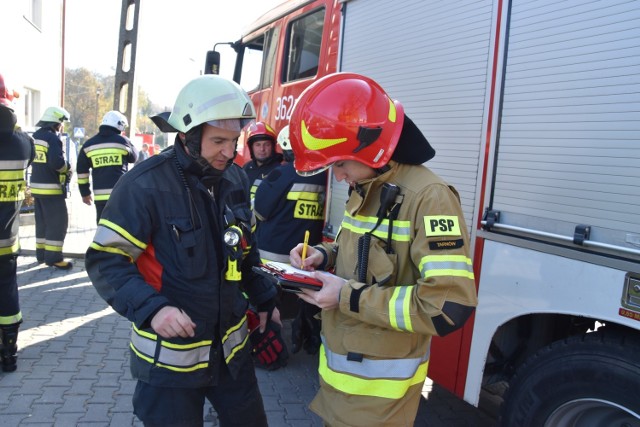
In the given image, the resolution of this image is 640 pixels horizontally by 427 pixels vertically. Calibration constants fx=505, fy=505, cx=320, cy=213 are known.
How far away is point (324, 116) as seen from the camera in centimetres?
166

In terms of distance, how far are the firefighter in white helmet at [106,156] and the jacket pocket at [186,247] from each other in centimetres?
→ 453

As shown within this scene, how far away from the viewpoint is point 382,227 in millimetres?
1733

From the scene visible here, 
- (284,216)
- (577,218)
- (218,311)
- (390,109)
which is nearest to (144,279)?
(218,311)

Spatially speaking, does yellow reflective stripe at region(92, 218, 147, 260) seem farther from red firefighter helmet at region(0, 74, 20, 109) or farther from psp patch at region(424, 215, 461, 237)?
red firefighter helmet at region(0, 74, 20, 109)

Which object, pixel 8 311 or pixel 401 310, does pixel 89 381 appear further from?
pixel 401 310

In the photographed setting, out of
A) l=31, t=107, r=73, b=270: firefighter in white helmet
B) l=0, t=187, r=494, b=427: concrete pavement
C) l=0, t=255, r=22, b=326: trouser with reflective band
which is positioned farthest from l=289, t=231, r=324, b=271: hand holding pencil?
l=31, t=107, r=73, b=270: firefighter in white helmet

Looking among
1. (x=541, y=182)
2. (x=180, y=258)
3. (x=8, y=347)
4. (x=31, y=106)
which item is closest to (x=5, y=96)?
(x=8, y=347)

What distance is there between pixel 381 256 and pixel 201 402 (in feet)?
3.09

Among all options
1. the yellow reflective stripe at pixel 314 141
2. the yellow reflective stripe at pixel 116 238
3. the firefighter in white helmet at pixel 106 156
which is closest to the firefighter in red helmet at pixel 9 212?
the yellow reflective stripe at pixel 116 238

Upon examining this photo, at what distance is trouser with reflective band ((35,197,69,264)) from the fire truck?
5.03 meters

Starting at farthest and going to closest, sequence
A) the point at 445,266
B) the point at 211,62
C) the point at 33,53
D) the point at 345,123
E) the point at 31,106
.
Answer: the point at 31,106 → the point at 33,53 → the point at 211,62 → the point at 345,123 → the point at 445,266

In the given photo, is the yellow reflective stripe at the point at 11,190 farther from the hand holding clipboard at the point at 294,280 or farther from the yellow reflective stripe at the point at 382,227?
the yellow reflective stripe at the point at 382,227

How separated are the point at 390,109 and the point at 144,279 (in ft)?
3.46

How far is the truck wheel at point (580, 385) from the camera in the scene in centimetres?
189
